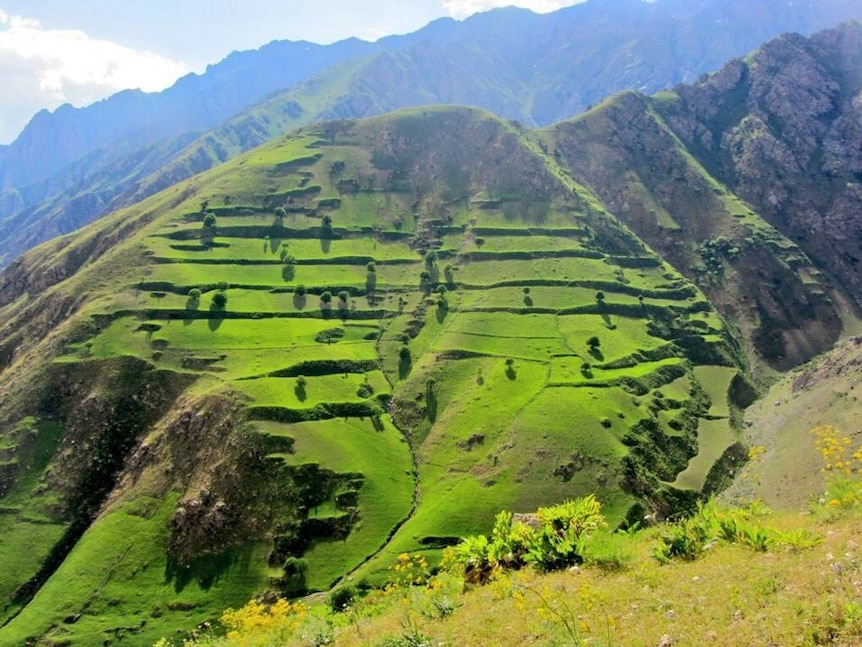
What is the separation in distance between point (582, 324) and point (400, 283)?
5968 cm

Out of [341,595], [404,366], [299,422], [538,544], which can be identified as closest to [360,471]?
[299,422]

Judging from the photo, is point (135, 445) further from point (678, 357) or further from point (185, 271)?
point (678, 357)

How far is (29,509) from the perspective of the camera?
366 feet

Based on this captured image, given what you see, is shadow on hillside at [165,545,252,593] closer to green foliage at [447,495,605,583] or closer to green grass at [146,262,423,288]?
green foliage at [447,495,605,583]

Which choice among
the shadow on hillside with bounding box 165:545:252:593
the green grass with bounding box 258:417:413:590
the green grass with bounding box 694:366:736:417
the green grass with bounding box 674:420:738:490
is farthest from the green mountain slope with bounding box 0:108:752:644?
the green grass with bounding box 694:366:736:417

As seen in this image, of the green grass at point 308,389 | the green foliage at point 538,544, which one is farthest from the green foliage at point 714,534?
the green grass at point 308,389

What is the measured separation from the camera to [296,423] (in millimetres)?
120125

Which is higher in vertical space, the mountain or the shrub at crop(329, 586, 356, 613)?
the mountain

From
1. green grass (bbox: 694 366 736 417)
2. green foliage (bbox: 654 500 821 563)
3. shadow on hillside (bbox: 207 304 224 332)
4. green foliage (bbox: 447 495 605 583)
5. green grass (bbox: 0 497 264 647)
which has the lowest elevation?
green grass (bbox: 0 497 264 647)

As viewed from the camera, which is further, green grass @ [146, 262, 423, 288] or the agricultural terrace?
green grass @ [146, 262, 423, 288]

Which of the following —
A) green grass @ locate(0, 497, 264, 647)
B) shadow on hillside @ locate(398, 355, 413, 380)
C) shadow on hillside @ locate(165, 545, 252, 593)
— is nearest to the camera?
green grass @ locate(0, 497, 264, 647)

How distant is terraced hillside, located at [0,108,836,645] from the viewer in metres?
100

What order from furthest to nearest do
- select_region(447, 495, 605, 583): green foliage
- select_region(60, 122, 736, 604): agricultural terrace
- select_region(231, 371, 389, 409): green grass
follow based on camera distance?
select_region(231, 371, 389, 409): green grass < select_region(60, 122, 736, 604): agricultural terrace < select_region(447, 495, 605, 583): green foliage

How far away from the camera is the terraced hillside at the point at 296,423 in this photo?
100 meters
